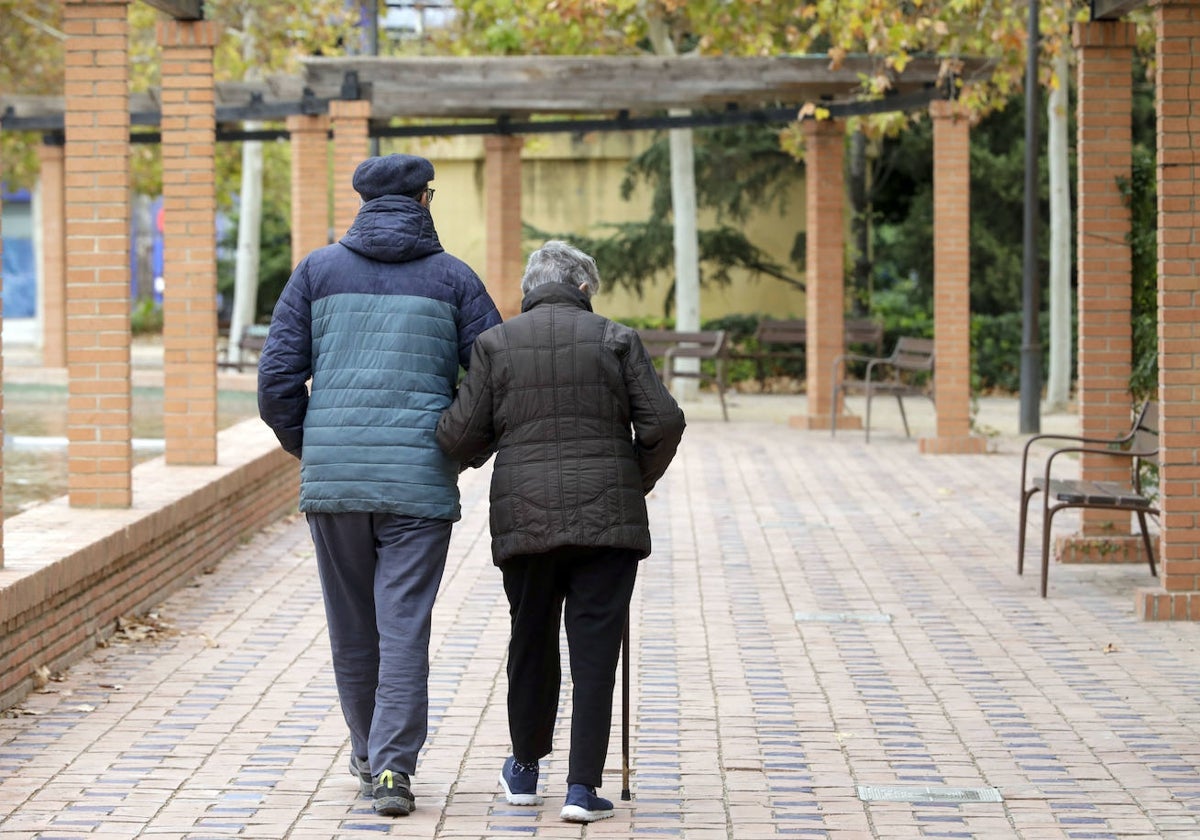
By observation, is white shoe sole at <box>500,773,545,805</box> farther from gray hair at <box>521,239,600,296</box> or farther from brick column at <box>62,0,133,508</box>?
brick column at <box>62,0,133,508</box>

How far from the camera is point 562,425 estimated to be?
5559 millimetres

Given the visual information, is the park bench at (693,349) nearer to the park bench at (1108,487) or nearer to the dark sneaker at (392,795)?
the park bench at (1108,487)

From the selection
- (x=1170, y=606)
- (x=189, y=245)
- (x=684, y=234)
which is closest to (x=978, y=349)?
(x=684, y=234)

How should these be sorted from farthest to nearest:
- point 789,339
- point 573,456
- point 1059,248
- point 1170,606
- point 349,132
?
point 789,339
point 1059,248
point 349,132
point 1170,606
point 573,456

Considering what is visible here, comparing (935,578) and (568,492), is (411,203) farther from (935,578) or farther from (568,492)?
(935,578)

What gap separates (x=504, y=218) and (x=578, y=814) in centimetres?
1822

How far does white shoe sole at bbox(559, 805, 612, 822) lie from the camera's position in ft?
18.3

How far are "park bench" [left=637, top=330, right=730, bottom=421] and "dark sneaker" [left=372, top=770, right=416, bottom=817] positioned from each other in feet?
50.9

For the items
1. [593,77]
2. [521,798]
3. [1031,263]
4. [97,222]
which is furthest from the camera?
[1031,263]

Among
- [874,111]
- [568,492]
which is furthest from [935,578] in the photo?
[874,111]

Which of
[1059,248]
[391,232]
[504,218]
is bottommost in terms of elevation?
[391,232]

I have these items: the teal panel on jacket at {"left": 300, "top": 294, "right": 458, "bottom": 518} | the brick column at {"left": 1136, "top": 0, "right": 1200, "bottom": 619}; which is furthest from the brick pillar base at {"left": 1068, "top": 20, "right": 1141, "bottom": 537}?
the teal panel on jacket at {"left": 300, "top": 294, "right": 458, "bottom": 518}

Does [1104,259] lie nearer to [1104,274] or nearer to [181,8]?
[1104,274]

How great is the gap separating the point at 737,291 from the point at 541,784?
29.9 metres
